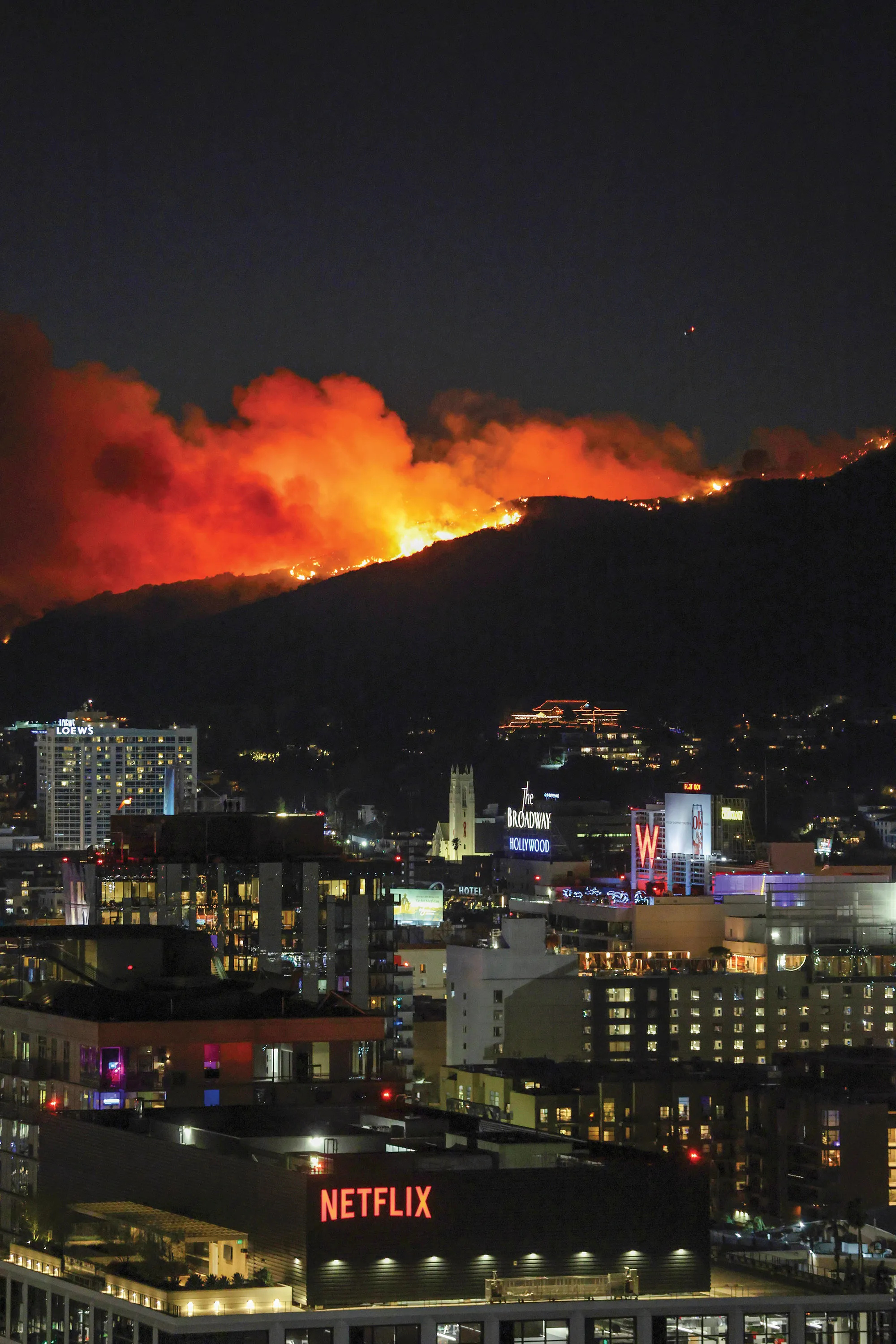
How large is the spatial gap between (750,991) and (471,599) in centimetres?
11471

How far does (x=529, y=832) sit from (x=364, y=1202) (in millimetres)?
95619

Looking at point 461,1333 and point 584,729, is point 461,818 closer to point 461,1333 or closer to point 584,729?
point 584,729

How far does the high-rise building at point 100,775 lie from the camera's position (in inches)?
5310

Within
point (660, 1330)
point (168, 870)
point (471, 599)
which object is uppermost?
point (471, 599)

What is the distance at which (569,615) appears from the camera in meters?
188

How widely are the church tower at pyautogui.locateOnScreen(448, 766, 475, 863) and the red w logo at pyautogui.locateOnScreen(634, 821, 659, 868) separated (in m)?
26.2

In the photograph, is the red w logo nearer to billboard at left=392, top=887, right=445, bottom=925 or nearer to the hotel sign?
billboard at left=392, top=887, right=445, bottom=925

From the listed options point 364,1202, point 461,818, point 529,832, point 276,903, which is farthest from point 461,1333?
point 461,818

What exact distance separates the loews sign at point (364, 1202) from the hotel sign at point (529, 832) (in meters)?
90.5

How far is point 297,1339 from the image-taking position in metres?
25.4

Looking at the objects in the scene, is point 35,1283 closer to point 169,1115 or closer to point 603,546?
point 169,1115

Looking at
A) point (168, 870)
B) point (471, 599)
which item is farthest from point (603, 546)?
point (168, 870)

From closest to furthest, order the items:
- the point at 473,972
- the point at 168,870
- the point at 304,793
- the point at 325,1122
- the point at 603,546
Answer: the point at 325,1122
the point at 168,870
the point at 473,972
the point at 304,793
the point at 603,546

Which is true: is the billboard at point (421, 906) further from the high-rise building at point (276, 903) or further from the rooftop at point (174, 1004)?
the rooftop at point (174, 1004)
